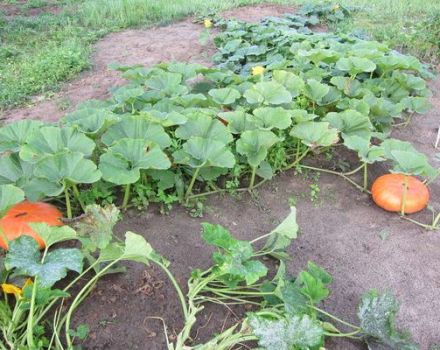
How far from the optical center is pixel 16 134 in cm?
270

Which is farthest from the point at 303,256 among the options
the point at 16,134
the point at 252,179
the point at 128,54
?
the point at 128,54

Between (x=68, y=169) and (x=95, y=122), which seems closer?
(x=68, y=169)

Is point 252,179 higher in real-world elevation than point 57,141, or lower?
lower

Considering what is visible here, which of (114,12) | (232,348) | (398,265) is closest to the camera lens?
(232,348)

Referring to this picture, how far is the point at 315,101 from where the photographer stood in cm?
354

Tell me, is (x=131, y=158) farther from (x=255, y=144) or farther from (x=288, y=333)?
(x=288, y=333)

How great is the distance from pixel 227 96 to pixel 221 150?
0.83 metres

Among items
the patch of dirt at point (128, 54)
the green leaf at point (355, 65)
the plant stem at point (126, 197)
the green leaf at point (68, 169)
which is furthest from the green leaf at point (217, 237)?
the patch of dirt at point (128, 54)

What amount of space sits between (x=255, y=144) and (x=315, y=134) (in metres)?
0.44

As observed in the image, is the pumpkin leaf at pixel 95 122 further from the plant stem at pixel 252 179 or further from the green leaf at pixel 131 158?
the plant stem at pixel 252 179

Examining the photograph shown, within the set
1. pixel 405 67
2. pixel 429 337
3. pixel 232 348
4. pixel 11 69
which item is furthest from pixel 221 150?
pixel 11 69

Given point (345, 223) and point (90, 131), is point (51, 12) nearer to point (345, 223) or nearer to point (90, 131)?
point (90, 131)

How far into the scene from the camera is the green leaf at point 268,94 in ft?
10.7

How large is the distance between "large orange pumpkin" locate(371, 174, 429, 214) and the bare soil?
73 mm
